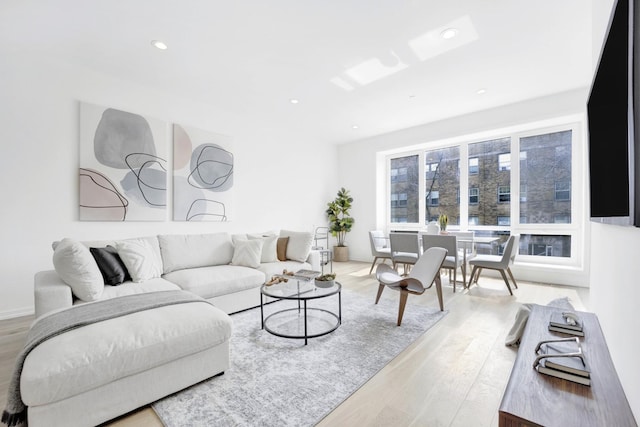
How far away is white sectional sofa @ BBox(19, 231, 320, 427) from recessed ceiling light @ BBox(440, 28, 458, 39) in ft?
10.3

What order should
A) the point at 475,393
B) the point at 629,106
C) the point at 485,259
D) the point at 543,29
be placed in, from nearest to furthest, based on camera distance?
the point at 629,106, the point at 475,393, the point at 543,29, the point at 485,259

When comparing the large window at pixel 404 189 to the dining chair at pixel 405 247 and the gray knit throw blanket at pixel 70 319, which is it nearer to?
the dining chair at pixel 405 247

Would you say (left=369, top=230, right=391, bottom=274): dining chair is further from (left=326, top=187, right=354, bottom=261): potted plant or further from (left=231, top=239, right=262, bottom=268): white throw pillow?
(left=231, top=239, right=262, bottom=268): white throw pillow

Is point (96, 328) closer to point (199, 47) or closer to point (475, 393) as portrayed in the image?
point (475, 393)

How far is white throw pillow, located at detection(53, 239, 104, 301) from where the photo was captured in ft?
7.07

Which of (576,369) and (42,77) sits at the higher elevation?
(42,77)

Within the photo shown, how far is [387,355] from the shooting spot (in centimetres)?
Result: 217

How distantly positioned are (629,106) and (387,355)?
78.1 inches

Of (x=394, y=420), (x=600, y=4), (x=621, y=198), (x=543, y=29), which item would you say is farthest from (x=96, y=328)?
(x=543, y=29)

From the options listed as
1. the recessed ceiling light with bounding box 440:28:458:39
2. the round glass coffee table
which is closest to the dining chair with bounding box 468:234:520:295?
the round glass coffee table

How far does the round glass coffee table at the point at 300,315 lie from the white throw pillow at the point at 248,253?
802 millimetres

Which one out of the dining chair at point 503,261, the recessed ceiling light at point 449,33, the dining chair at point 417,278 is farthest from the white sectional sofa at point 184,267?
the recessed ceiling light at point 449,33

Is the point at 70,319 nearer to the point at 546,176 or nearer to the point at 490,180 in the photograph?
the point at 490,180

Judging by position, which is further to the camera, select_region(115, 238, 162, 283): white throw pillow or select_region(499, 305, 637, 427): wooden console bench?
select_region(115, 238, 162, 283): white throw pillow
